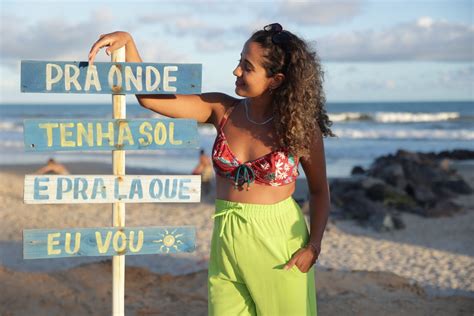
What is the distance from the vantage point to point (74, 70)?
3.21 m

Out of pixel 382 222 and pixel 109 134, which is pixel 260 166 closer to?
pixel 109 134

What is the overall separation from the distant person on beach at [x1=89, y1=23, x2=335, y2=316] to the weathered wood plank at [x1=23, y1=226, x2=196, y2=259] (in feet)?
1.48

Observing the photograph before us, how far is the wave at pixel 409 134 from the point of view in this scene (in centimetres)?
3081

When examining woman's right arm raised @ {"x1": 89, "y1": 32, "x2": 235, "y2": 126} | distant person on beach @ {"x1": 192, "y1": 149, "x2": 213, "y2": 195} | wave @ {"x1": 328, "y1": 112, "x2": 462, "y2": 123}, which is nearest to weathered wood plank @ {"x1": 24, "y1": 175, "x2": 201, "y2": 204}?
woman's right arm raised @ {"x1": 89, "y1": 32, "x2": 235, "y2": 126}

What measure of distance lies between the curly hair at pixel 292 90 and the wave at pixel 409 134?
27.3 metres

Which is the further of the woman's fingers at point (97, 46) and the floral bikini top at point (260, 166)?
the woman's fingers at point (97, 46)

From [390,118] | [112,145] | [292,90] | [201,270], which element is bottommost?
[201,270]

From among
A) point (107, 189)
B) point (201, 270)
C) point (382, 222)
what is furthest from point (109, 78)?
point (382, 222)

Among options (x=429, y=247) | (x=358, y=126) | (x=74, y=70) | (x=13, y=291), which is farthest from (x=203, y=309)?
(x=358, y=126)

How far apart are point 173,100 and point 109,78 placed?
33 cm

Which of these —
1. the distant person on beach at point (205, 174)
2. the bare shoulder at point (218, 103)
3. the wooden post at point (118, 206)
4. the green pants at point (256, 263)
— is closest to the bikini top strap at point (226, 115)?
the bare shoulder at point (218, 103)

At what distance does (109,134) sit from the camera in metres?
3.29

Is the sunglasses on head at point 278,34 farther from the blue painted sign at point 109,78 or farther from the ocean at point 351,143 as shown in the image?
the ocean at point 351,143

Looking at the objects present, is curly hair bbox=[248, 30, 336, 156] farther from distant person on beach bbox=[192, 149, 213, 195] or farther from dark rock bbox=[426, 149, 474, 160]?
dark rock bbox=[426, 149, 474, 160]
